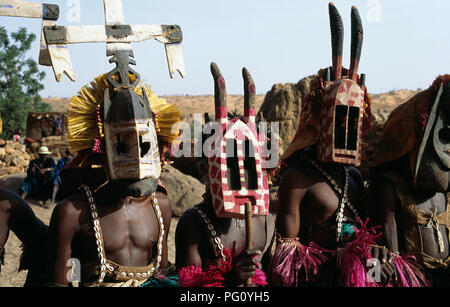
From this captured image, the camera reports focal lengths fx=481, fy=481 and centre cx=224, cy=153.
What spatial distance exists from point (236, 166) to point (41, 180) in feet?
31.0

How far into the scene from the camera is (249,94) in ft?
10.4

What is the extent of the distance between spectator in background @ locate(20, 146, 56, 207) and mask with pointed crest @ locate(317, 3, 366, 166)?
363 inches

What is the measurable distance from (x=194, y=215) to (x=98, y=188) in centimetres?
66

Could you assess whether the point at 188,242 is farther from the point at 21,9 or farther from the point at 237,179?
the point at 21,9

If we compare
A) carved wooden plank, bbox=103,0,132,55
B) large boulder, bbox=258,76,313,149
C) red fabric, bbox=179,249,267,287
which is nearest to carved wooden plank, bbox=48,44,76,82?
carved wooden plank, bbox=103,0,132,55

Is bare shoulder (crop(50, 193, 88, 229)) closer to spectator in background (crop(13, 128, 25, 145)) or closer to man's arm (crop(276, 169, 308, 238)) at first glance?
man's arm (crop(276, 169, 308, 238))

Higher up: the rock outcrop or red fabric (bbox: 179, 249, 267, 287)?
red fabric (bbox: 179, 249, 267, 287)

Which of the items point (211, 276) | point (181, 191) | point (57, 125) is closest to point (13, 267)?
point (181, 191)

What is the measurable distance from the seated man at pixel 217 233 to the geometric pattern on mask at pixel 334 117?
2.18 ft

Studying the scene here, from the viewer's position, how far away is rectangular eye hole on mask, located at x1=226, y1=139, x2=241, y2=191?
122 inches

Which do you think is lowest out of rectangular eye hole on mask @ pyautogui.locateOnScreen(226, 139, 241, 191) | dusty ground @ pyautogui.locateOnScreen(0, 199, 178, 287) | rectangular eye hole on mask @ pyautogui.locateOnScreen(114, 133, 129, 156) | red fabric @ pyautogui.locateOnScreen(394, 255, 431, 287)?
dusty ground @ pyautogui.locateOnScreen(0, 199, 178, 287)

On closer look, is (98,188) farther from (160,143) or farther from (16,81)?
(16,81)

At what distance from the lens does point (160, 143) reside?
136 inches
